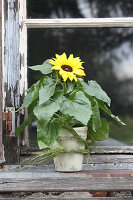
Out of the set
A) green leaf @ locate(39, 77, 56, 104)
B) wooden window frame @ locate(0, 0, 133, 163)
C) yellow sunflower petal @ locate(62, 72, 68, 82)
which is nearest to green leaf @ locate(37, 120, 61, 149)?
green leaf @ locate(39, 77, 56, 104)

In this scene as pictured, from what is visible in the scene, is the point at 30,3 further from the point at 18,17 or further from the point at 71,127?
the point at 71,127

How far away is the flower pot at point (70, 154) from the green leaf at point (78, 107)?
0.38ft

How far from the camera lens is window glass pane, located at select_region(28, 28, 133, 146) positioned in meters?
2.32

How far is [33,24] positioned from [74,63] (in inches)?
21.6

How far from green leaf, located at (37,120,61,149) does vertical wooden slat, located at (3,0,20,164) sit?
0.35 meters

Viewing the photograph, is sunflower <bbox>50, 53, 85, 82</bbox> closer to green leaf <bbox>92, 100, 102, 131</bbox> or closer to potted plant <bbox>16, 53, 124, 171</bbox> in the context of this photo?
potted plant <bbox>16, 53, 124, 171</bbox>

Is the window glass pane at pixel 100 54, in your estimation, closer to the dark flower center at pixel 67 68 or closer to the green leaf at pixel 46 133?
the dark flower center at pixel 67 68

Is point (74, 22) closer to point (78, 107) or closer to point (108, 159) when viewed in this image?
point (78, 107)

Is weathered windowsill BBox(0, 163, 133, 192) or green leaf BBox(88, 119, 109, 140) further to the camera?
green leaf BBox(88, 119, 109, 140)

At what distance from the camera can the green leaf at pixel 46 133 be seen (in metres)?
1.79

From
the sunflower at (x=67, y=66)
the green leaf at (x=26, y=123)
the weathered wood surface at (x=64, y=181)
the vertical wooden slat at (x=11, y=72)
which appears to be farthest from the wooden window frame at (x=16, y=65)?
the sunflower at (x=67, y=66)

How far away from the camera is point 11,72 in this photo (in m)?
2.11

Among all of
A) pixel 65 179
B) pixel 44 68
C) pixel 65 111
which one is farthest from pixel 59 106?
pixel 65 179

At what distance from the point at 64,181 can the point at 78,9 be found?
116 cm
